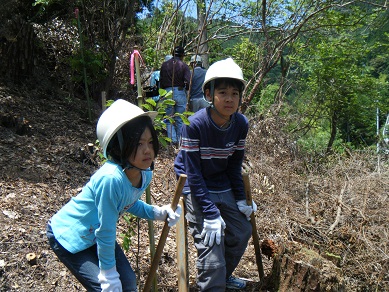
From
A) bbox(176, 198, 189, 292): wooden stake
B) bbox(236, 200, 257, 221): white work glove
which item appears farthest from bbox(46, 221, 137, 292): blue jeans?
bbox(236, 200, 257, 221): white work glove

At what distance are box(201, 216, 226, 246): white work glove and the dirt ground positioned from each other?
621 mm

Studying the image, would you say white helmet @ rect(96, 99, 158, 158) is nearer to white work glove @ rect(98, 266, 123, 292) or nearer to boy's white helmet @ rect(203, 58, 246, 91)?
white work glove @ rect(98, 266, 123, 292)

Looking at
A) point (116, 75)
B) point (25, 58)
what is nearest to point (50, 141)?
point (25, 58)

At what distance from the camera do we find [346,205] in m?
4.33

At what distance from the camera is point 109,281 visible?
2102 mm

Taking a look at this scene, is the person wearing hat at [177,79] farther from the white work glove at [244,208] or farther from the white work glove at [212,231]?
the white work glove at [212,231]

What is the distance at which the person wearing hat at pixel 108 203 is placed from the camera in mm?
2109

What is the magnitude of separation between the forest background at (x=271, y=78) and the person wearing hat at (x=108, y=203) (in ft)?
5.26

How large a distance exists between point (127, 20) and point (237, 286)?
548 centimetres

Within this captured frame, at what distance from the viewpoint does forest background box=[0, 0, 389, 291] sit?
4.33 meters

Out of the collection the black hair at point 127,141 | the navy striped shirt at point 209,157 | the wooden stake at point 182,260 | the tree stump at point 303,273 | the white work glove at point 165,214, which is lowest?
the tree stump at point 303,273

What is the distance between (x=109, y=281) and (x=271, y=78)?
22.3ft

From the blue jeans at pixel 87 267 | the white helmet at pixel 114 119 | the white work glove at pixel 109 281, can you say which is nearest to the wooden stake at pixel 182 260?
the blue jeans at pixel 87 267

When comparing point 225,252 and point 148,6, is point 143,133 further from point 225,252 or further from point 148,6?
point 148,6
